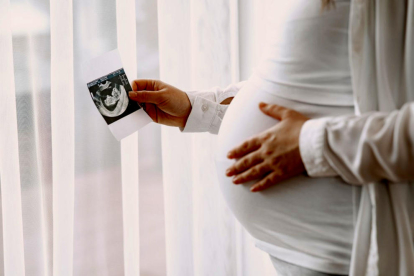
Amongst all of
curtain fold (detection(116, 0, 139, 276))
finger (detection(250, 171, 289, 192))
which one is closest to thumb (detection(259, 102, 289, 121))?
finger (detection(250, 171, 289, 192))

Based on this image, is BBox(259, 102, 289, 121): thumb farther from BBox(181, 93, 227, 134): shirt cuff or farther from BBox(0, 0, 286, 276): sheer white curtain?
BBox(0, 0, 286, 276): sheer white curtain

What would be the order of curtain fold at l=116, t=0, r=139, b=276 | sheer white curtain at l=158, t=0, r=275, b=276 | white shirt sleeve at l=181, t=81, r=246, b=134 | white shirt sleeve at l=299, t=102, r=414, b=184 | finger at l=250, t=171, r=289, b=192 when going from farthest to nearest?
sheer white curtain at l=158, t=0, r=275, b=276, curtain fold at l=116, t=0, r=139, b=276, white shirt sleeve at l=181, t=81, r=246, b=134, finger at l=250, t=171, r=289, b=192, white shirt sleeve at l=299, t=102, r=414, b=184

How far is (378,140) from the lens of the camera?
0.52m

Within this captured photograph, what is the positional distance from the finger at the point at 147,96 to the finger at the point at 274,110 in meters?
0.39

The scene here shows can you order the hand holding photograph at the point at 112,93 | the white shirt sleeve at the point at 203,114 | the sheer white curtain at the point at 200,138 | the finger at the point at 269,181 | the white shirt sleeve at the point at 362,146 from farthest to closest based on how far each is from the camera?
the sheer white curtain at the point at 200,138 < the white shirt sleeve at the point at 203,114 < the hand holding photograph at the point at 112,93 < the finger at the point at 269,181 < the white shirt sleeve at the point at 362,146

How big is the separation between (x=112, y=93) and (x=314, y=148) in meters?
0.56

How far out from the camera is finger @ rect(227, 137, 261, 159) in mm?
657

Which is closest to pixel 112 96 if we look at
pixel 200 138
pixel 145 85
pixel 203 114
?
pixel 145 85

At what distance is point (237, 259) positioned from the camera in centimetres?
165

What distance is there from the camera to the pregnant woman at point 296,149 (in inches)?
24.1

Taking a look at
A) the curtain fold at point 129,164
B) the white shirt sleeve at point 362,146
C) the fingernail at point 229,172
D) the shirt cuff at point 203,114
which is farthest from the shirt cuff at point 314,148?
the curtain fold at point 129,164

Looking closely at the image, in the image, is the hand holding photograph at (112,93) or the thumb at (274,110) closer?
the thumb at (274,110)

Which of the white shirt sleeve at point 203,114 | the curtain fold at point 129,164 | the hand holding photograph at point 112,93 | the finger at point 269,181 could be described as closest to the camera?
the finger at point 269,181

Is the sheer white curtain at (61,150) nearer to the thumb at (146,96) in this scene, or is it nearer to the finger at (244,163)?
the thumb at (146,96)
